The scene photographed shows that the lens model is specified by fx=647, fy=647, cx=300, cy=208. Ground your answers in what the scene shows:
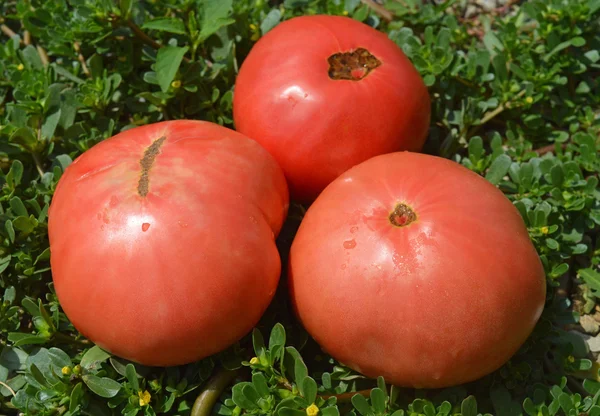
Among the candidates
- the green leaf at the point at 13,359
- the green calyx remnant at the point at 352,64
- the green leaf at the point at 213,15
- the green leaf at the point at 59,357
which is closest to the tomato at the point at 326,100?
the green calyx remnant at the point at 352,64

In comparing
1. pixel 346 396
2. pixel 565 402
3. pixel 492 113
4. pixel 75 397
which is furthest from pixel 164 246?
pixel 492 113

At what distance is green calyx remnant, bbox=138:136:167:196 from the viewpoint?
5.86 ft

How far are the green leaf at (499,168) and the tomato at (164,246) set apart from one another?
1.00 meters

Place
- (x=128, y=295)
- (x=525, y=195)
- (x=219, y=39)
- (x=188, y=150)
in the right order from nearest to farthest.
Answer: (x=128, y=295)
(x=188, y=150)
(x=525, y=195)
(x=219, y=39)

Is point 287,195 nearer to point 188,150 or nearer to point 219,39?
point 188,150

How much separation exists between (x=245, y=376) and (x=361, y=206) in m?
0.78

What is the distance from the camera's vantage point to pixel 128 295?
1.74 m

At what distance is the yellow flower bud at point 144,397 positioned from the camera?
203 centimetres

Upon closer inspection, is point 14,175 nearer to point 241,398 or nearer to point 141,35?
point 141,35

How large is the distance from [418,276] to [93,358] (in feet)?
3.64

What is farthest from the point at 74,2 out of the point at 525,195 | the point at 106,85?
the point at 525,195

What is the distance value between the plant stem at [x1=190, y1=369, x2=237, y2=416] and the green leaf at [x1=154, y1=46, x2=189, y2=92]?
41.2 inches

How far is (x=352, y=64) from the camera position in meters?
2.15

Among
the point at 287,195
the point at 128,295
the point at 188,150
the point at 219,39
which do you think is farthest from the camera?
the point at 219,39
